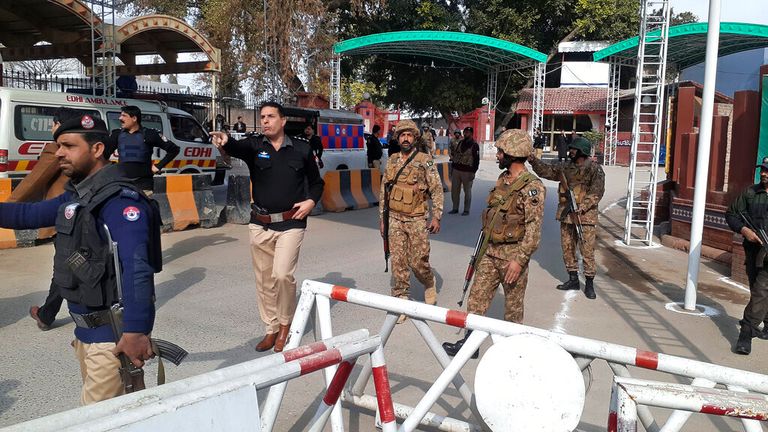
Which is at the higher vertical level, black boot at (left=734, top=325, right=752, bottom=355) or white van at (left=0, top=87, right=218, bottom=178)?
white van at (left=0, top=87, right=218, bottom=178)

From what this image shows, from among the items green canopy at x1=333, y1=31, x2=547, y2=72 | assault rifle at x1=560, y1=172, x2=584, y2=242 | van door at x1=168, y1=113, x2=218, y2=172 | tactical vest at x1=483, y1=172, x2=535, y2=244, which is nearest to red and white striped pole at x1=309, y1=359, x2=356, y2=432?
tactical vest at x1=483, y1=172, x2=535, y2=244

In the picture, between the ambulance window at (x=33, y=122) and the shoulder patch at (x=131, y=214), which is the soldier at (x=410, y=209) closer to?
the shoulder patch at (x=131, y=214)

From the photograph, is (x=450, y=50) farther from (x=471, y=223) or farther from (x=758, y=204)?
(x=758, y=204)

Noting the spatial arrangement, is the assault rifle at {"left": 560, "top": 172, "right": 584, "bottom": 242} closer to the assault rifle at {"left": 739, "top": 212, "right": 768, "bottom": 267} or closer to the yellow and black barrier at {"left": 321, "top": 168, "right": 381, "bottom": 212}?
the assault rifle at {"left": 739, "top": 212, "right": 768, "bottom": 267}

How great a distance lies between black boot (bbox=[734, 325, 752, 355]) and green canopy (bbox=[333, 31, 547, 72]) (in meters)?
20.6

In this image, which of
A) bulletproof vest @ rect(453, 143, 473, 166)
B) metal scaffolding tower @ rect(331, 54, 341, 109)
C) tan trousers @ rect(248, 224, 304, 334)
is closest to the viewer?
tan trousers @ rect(248, 224, 304, 334)

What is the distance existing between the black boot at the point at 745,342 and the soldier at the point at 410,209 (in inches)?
109

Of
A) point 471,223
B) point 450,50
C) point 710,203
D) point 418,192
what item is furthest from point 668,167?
point 450,50

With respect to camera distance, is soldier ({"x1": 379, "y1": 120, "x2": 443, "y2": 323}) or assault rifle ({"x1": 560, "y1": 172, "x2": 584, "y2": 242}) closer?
soldier ({"x1": 379, "y1": 120, "x2": 443, "y2": 323})

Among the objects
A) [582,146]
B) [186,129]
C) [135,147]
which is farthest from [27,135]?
[582,146]

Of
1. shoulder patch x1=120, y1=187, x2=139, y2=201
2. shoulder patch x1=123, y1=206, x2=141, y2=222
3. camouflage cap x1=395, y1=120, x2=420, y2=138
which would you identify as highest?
camouflage cap x1=395, y1=120, x2=420, y2=138

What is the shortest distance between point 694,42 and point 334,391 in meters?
28.5

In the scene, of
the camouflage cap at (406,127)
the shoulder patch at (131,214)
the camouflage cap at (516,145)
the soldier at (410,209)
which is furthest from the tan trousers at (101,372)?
the camouflage cap at (406,127)

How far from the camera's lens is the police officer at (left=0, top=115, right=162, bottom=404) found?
2594mm
